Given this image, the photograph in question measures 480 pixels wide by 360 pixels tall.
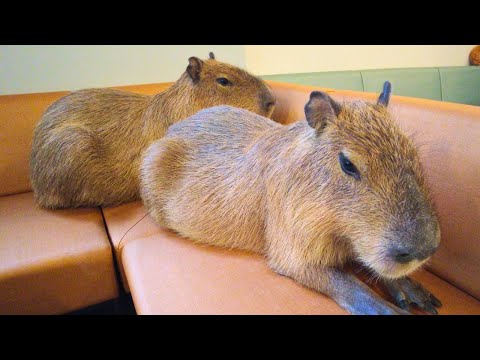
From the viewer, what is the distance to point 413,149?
36.9 inches

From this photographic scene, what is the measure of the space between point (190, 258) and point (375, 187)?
0.78 metres

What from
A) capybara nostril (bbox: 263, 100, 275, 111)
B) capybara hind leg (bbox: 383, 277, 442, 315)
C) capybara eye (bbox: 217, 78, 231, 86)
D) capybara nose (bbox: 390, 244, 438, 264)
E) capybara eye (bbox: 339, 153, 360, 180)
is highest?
capybara eye (bbox: 217, 78, 231, 86)

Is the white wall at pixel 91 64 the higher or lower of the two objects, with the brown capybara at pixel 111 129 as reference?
higher

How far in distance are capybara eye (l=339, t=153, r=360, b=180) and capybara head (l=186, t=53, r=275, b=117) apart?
1177mm

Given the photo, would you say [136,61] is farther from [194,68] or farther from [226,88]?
[226,88]

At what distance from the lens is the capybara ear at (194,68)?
1.92 meters

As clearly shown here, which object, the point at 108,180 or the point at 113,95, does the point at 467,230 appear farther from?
the point at 113,95

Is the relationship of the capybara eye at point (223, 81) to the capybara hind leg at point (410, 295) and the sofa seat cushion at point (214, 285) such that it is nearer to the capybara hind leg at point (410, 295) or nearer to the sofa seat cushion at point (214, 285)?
the sofa seat cushion at point (214, 285)

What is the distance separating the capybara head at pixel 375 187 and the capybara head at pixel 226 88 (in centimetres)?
107

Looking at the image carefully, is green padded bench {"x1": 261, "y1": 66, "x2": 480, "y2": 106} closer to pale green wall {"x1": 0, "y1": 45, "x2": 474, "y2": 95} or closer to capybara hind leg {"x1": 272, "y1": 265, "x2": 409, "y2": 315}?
pale green wall {"x1": 0, "y1": 45, "x2": 474, "y2": 95}

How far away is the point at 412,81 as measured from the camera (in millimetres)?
3719

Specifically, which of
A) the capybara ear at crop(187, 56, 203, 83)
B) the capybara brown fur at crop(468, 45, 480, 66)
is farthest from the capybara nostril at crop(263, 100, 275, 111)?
the capybara brown fur at crop(468, 45, 480, 66)

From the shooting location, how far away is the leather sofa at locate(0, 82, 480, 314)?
1.04m

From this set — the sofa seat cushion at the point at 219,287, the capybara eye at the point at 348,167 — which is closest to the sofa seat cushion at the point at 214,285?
the sofa seat cushion at the point at 219,287
